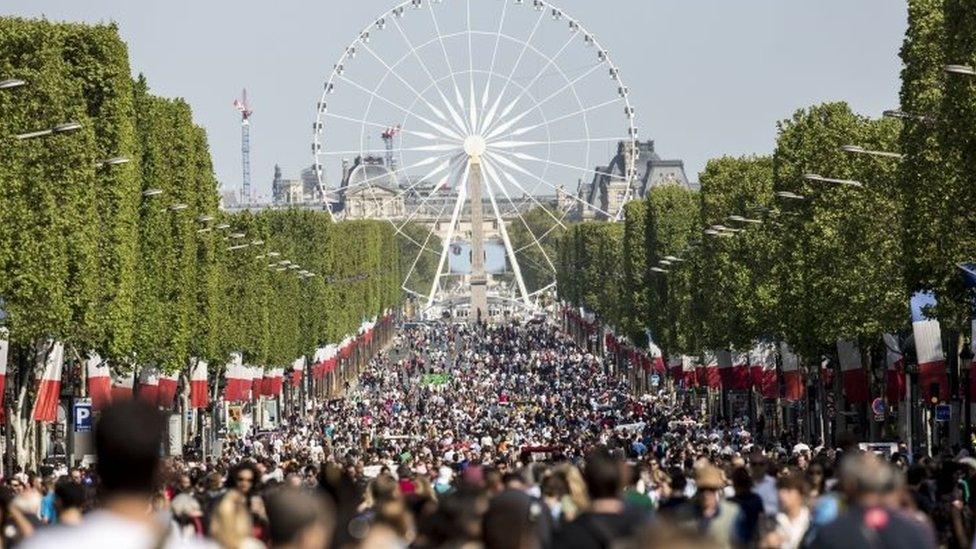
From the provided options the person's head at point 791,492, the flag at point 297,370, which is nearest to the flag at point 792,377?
the flag at point 297,370

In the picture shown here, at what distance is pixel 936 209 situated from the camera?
60188 mm

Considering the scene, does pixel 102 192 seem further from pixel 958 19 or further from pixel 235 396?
pixel 235 396

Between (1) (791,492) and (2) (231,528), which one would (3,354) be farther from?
(2) (231,528)

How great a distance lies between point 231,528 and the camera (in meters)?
17.2

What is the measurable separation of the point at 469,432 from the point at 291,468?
6146 cm

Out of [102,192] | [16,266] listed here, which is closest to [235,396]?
[102,192]

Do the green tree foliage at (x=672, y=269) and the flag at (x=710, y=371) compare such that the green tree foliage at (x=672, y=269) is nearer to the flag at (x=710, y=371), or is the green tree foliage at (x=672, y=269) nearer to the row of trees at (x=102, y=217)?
the flag at (x=710, y=371)

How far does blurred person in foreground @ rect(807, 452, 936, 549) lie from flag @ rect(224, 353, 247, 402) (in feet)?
273

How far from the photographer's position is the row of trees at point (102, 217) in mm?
59250

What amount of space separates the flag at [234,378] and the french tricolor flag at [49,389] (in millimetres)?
33364

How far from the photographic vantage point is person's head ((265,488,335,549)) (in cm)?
1272

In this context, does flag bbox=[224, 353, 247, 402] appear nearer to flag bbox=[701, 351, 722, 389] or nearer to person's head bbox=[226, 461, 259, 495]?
flag bbox=[701, 351, 722, 389]

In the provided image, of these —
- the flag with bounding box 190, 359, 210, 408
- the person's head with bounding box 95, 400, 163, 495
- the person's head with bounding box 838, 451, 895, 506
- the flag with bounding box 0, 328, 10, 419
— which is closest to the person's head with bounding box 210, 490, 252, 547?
the person's head with bounding box 838, 451, 895, 506

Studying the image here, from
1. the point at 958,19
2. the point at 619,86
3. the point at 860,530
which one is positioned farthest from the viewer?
the point at 619,86
